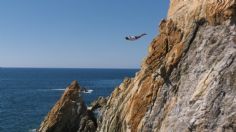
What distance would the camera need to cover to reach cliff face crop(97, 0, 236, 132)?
15.2m

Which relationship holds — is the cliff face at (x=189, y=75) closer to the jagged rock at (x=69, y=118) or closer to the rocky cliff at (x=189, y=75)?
the rocky cliff at (x=189, y=75)

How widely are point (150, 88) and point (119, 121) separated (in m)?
3.24

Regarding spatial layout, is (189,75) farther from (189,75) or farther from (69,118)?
(69,118)

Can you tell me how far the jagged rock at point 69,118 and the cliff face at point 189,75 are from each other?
28212 millimetres

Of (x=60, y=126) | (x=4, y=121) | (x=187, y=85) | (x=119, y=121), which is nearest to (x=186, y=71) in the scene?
(x=187, y=85)

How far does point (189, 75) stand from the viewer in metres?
16.6

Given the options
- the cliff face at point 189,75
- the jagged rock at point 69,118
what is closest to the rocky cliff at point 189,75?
the cliff face at point 189,75

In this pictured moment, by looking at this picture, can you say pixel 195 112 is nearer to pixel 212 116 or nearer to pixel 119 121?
pixel 212 116

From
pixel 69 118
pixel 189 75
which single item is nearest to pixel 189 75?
pixel 189 75

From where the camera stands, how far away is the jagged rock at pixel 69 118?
46.9 meters

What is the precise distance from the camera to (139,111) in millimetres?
17891

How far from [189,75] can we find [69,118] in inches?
1291

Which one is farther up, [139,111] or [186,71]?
[186,71]

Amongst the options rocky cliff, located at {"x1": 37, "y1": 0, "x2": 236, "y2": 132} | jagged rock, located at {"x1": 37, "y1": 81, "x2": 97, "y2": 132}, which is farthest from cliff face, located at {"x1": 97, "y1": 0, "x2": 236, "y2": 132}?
jagged rock, located at {"x1": 37, "y1": 81, "x2": 97, "y2": 132}
